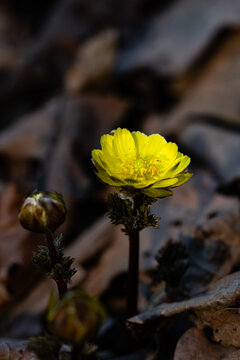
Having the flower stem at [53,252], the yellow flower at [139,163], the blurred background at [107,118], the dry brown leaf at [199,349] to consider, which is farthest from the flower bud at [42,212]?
the blurred background at [107,118]

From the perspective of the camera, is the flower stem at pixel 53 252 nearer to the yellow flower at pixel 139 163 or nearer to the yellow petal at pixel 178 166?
the yellow flower at pixel 139 163

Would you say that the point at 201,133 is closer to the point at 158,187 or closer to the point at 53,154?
Answer: the point at 53,154

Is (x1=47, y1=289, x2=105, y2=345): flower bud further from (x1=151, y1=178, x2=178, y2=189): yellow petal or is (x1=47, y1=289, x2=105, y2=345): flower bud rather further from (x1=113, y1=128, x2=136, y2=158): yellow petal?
(x1=113, y1=128, x2=136, y2=158): yellow petal

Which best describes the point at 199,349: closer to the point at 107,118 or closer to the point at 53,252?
the point at 53,252

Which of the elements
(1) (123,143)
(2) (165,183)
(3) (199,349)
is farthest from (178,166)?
(3) (199,349)

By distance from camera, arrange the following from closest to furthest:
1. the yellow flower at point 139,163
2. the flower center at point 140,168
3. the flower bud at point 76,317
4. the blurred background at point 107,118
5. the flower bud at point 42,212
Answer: the flower bud at point 76,317 → the flower bud at point 42,212 → the yellow flower at point 139,163 → the flower center at point 140,168 → the blurred background at point 107,118

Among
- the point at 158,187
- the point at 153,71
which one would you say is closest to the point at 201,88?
the point at 153,71
